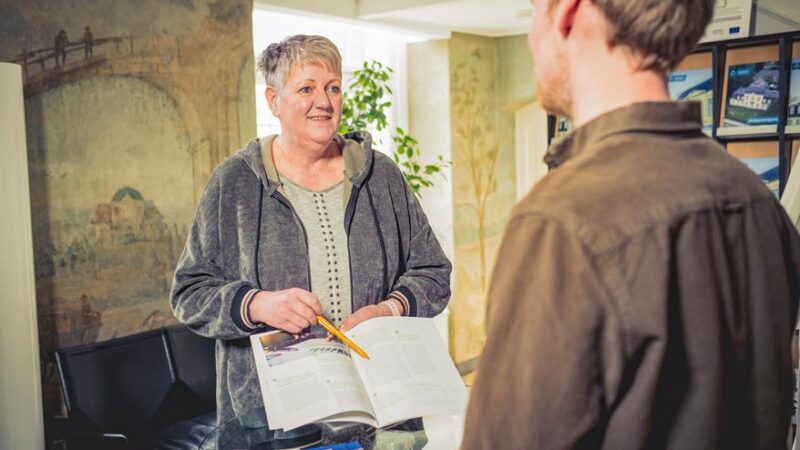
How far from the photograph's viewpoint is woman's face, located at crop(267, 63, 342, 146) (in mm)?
2055

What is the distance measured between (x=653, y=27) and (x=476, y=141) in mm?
5362

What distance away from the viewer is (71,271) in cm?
340

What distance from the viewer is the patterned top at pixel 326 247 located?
201 centimetres

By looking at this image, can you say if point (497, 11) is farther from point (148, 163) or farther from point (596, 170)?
point (596, 170)

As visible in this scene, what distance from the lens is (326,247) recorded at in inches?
80.0

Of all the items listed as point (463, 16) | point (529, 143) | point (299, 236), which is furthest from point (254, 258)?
point (529, 143)

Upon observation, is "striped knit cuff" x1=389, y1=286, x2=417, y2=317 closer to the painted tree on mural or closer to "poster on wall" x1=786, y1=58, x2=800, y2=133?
"poster on wall" x1=786, y1=58, x2=800, y2=133

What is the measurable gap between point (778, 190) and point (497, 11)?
7.61 feet

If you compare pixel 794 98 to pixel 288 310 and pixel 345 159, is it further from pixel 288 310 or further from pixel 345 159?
pixel 288 310

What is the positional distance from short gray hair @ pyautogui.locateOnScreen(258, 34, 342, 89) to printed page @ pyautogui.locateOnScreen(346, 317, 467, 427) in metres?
0.74

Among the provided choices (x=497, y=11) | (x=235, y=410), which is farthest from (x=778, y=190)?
(x=235, y=410)

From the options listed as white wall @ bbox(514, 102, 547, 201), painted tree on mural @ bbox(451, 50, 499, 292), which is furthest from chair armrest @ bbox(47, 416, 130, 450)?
white wall @ bbox(514, 102, 547, 201)

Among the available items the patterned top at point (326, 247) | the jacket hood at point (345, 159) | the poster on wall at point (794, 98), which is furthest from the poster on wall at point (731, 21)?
the patterned top at point (326, 247)

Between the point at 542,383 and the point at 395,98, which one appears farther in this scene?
the point at 395,98
